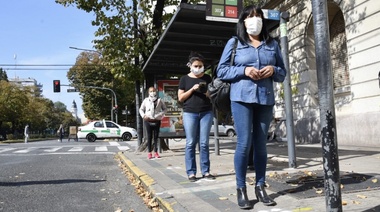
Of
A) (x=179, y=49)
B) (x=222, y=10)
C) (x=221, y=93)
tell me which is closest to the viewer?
(x=221, y=93)

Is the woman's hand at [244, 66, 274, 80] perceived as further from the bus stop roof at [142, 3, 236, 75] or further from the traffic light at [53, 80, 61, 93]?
the traffic light at [53, 80, 61, 93]

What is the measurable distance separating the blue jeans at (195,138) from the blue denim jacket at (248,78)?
177 cm

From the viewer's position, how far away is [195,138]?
557cm

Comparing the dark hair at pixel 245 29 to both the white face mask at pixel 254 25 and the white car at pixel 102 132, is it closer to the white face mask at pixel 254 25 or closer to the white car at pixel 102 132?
the white face mask at pixel 254 25

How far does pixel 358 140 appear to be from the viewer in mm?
10430

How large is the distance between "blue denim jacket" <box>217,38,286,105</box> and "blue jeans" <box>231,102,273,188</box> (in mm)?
93

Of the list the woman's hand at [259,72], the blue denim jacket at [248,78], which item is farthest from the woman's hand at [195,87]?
the woman's hand at [259,72]

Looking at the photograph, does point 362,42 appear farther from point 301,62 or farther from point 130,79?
point 130,79

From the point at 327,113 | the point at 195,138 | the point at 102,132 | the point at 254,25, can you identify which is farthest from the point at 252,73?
the point at 102,132

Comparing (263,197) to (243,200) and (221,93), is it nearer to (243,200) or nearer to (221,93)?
(243,200)

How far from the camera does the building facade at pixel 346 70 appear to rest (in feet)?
33.1

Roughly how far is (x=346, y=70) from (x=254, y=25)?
9.24 meters

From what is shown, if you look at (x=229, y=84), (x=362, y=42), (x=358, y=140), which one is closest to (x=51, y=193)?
(x=229, y=84)

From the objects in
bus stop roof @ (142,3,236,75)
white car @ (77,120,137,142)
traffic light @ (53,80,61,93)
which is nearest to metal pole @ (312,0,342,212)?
bus stop roof @ (142,3,236,75)
